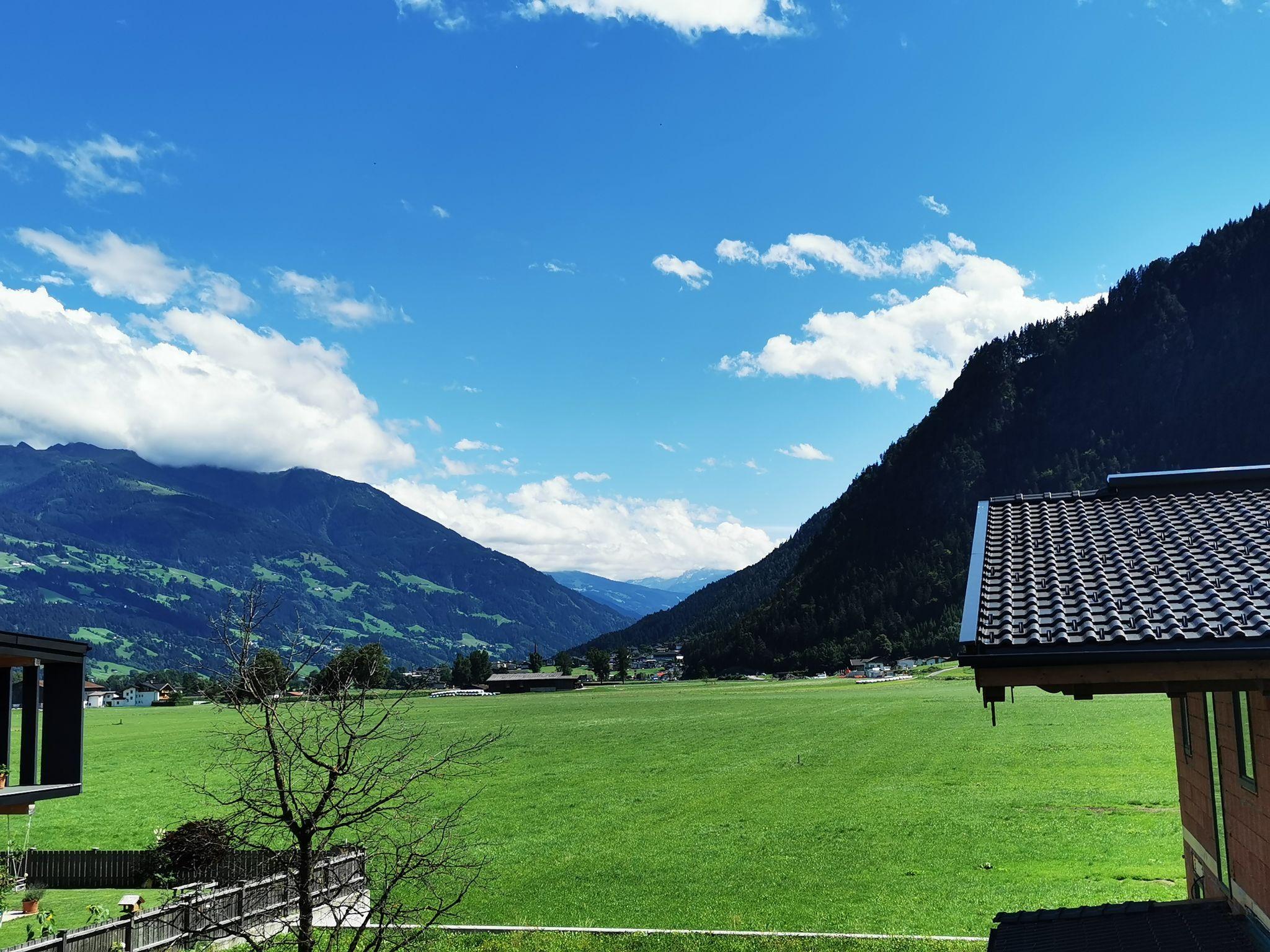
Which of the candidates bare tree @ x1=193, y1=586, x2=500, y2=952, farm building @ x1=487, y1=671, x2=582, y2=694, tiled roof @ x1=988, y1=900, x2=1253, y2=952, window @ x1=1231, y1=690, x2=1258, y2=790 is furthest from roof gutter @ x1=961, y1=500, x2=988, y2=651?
farm building @ x1=487, y1=671, x2=582, y2=694

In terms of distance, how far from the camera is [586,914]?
23.4 m

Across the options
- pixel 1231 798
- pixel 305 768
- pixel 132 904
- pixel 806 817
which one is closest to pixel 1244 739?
pixel 1231 798

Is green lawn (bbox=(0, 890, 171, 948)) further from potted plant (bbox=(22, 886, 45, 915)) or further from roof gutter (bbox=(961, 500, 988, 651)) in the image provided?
roof gutter (bbox=(961, 500, 988, 651))

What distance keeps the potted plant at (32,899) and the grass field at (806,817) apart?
30.2ft

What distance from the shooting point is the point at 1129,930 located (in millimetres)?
8672

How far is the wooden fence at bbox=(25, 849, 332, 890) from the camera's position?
26609 millimetres

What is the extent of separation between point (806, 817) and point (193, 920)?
22.8 metres

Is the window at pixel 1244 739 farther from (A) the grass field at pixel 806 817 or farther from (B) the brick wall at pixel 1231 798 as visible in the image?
(A) the grass field at pixel 806 817

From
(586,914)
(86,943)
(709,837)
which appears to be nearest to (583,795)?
(709,837)

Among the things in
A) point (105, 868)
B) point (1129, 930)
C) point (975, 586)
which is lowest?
point (105, 868)

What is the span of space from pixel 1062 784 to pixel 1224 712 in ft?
114

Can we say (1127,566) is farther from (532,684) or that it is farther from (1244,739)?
(532,684)

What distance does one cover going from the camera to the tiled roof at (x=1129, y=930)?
8.30 metres

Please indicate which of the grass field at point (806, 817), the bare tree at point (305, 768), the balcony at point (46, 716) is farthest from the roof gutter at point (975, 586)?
the grass field at point (806, 817)
